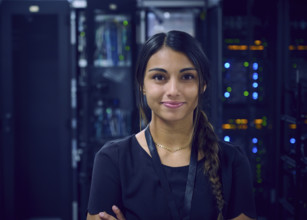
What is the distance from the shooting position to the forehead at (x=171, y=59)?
129 centimetres

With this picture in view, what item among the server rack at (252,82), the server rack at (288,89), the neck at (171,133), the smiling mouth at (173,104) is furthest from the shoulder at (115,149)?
the server rack at (252,82)

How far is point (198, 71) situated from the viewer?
1.29 metres

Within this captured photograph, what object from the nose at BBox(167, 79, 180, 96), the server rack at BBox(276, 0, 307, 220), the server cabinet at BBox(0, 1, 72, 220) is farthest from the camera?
the server cabinet at BBox(0, 1, 72, 220)

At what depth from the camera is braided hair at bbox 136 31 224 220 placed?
1293 mm

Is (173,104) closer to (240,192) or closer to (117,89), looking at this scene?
(240,192)

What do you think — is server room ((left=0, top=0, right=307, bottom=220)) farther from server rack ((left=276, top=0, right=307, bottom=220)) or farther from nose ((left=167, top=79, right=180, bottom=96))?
nose ((left=167, top=79, right=180, bottom=96))

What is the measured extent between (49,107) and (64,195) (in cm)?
95

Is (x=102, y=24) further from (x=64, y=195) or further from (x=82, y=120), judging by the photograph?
(x=64, y=195)

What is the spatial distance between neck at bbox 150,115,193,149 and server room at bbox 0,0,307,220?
1618 mm

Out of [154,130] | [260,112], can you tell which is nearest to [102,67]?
[260,112]

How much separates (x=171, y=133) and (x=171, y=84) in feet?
0.63

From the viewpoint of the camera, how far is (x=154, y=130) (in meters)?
1.41

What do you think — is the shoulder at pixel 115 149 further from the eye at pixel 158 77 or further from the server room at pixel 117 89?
the server room at pixel 117 89

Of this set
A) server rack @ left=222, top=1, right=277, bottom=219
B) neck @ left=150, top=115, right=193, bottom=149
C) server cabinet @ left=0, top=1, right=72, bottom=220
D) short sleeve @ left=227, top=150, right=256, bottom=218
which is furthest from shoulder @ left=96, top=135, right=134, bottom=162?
server cabinet @ left=0, top=1, right=72, bottom=220
